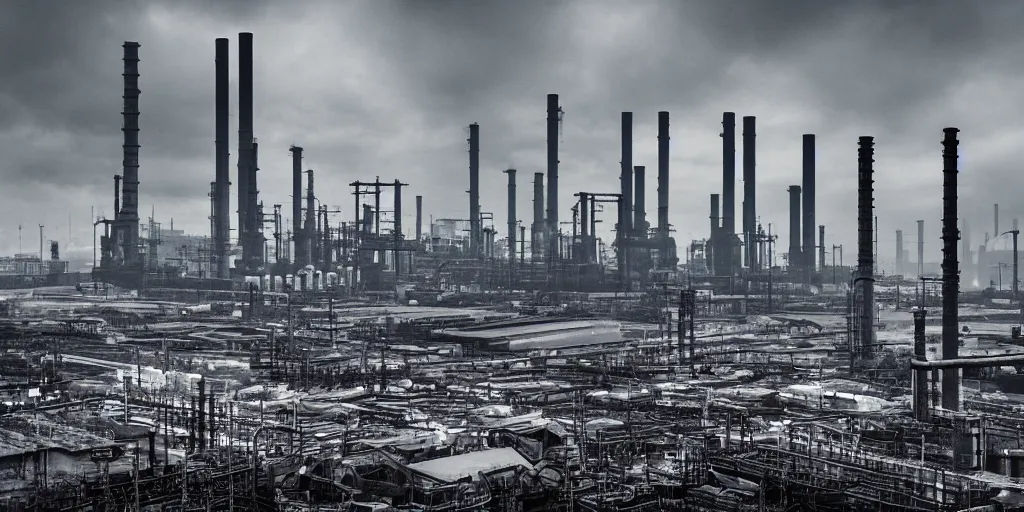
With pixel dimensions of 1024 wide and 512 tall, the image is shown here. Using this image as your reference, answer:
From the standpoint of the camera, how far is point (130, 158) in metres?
39.0

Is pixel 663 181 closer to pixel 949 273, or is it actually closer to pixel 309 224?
pixel 309 224

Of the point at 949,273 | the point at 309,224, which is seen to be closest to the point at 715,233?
the point at 309,224

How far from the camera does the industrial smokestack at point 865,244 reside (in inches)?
862

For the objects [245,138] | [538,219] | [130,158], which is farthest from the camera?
[538,219]

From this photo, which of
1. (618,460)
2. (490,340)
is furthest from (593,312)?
(618,460)

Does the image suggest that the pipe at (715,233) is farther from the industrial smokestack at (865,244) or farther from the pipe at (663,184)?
the industrial smokestack at (865,244)

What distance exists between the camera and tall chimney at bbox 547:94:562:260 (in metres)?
45.2

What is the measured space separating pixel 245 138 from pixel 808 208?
27043 mm

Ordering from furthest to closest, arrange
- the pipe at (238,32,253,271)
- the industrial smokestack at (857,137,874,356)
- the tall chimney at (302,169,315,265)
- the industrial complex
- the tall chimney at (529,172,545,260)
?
1. the tall chimney at (529,172,545,260)
2. the tall chimney at (302,169,315,265)
3. the pipe at (238,32,253,271)
4. the industrial smokestack at (857,137,874,356)
5. the industrial complex

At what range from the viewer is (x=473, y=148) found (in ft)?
158

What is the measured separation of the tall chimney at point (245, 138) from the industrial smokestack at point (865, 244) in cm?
2639

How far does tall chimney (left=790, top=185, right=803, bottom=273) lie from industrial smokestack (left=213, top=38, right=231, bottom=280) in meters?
27.6

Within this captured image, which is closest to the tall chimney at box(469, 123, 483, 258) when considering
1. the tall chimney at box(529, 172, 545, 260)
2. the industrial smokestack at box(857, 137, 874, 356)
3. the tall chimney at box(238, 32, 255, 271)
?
the tall chimney at box(529, 172, 545, 260)

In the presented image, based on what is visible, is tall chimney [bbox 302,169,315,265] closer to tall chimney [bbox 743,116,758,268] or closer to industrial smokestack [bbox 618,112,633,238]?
industrial smokestack [bbox 618,112,633,238]
